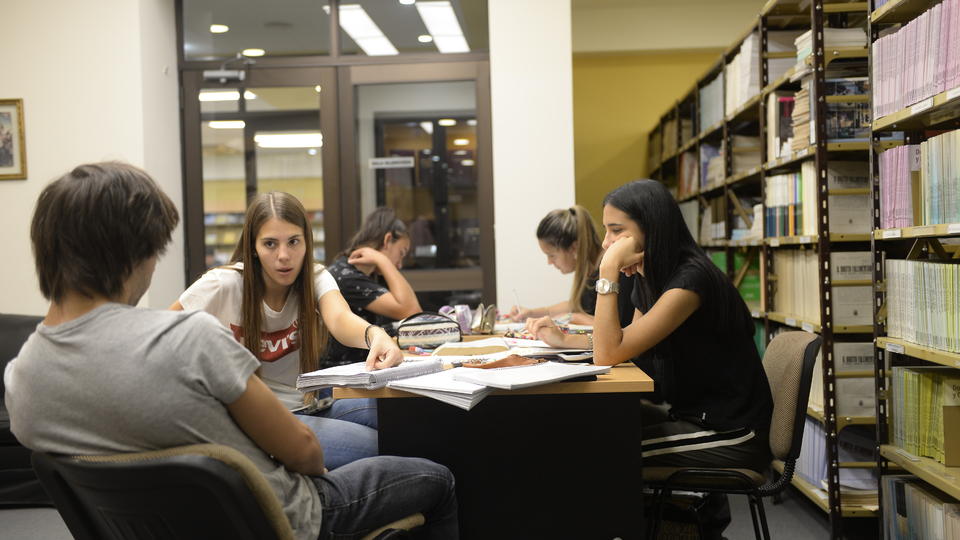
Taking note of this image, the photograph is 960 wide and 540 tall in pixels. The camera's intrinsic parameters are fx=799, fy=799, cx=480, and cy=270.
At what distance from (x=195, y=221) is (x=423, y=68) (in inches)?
67.2

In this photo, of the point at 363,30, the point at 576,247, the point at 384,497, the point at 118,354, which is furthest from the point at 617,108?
the point at 118,354

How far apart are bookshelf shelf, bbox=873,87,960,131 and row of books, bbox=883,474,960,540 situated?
1093mm

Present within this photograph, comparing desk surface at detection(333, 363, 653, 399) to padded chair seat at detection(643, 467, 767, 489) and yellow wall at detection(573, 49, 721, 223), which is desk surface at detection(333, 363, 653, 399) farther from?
yellow wall at detection(573, 49, 721, 223)

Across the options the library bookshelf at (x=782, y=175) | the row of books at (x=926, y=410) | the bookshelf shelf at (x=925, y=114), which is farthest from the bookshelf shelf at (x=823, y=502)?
the bookshelf shelf at (x=925, y=114)

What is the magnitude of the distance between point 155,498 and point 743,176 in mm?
3536

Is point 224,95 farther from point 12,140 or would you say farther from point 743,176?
point 743,176

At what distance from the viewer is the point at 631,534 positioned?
1976 mm

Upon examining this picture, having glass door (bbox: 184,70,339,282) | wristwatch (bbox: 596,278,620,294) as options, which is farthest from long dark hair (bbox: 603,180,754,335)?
glass door (bbox: 184,70,339,282)

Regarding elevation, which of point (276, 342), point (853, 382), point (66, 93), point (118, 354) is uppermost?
point (66, 93)

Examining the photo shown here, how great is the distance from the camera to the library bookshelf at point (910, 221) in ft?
7.14

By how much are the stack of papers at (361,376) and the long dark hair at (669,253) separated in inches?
30.3

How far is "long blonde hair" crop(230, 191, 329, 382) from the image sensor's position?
7.34 feet

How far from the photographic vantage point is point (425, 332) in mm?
2596

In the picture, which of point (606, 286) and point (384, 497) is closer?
point (384, 497)
